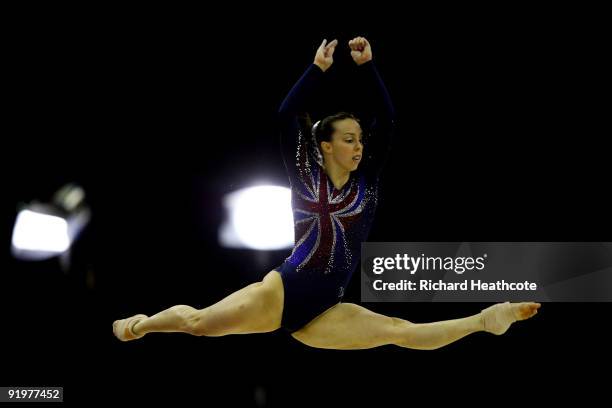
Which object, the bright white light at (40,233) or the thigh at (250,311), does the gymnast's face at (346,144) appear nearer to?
the thigh at (250,311)

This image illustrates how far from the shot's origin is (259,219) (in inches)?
143

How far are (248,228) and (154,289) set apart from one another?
1.92 feet

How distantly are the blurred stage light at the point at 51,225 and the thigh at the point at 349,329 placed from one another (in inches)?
55.0

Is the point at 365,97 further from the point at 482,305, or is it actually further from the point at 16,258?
the point at 16,258

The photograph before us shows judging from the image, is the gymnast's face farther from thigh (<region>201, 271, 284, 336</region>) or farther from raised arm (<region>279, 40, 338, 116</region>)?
thigh (<region>201, 271, 284, 336</region>)

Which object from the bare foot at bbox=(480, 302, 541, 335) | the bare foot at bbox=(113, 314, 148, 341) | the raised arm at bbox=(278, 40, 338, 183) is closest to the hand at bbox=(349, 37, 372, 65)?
the raised arm at bbox=(278, 40, 338, 183)

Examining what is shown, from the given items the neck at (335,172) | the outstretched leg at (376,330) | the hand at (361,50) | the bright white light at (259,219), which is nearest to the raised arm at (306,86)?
the hand at (361,50)

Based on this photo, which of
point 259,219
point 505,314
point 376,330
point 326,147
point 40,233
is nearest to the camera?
point 505,314

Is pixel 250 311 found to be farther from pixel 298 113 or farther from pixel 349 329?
pixel 298 113

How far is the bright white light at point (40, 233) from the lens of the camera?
3.77 meters

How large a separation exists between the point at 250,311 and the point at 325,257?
1.32ft

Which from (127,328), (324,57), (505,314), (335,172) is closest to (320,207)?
(335,172)

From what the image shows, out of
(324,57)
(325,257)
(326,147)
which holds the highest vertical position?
(324,57)

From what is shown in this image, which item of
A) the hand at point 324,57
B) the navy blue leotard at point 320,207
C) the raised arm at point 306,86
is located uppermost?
the hand at point 324,57
